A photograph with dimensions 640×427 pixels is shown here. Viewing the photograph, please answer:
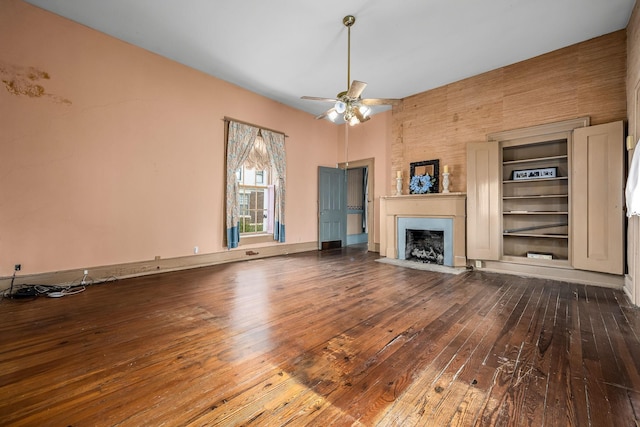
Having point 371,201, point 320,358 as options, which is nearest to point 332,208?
point 371,201

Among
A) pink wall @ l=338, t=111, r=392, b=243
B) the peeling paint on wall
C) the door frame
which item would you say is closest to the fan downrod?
pink wall @ l=338, t=111, r=392, b=243

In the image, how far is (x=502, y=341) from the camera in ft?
6.91

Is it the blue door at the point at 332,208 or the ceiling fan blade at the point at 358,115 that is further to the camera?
the blue door at the point at 332,208

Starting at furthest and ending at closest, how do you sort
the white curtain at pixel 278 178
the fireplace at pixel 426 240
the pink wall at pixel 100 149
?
the white curtain at pixel 278 178
the fireplace at pixel 426 240
the pink wall at pixel 100 149

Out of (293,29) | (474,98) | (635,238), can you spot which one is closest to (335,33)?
(293,29)

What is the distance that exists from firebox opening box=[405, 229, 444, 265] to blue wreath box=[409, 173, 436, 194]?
33.9 inches

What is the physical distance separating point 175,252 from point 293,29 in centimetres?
403

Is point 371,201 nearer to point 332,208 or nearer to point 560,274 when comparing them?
point 332,208

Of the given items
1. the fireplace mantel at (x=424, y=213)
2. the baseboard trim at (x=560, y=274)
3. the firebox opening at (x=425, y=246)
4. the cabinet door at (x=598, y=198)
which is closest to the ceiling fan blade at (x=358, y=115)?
the fireplace mantel at (x=424, y=213)

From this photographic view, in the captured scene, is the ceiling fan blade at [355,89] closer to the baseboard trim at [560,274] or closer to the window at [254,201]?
the window at [254,201]

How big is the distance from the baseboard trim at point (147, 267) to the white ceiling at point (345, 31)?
345 cm

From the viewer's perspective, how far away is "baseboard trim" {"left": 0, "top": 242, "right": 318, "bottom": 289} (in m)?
3.37

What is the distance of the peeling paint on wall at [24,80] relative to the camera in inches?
126

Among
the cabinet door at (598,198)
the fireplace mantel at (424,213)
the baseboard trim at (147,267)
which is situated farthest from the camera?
the fireplace mantel at (424,213)
